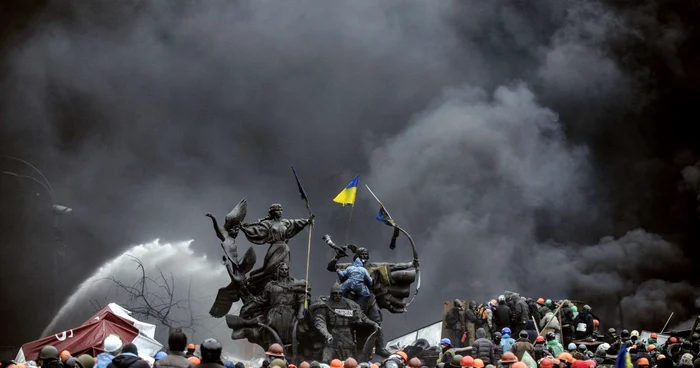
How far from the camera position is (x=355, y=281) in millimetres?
20438

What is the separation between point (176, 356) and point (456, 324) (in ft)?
52.9

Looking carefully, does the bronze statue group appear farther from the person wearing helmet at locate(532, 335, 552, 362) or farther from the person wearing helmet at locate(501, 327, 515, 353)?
the person wearing helmet at locate(532, 335, 552, 362)

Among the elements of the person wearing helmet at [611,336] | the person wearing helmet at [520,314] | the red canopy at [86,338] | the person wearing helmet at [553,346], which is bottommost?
the red canopy at [86,338]

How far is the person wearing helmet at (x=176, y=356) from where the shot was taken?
8266 millimetres

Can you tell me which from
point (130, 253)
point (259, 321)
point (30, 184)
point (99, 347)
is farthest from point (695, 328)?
point (30, 184)

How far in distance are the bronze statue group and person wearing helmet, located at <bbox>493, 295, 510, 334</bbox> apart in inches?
106

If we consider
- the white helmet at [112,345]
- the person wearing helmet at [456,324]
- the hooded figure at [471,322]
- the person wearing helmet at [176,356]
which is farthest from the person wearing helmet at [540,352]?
the person wearing helmet at [176,356]

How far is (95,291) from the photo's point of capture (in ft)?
111

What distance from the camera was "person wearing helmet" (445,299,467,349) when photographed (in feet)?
77.3

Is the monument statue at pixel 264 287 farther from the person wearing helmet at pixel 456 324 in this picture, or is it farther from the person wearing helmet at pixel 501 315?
the person wearing helmet at pixel 501 315

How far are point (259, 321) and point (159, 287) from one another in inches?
560

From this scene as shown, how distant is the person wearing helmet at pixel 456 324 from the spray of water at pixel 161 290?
11.0m

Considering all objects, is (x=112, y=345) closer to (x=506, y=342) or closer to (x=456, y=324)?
(x=506, y=342)

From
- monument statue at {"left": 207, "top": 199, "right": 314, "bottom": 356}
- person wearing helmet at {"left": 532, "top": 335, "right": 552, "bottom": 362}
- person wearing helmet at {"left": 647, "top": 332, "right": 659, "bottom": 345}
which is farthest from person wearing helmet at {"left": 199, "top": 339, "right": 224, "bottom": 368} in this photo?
person wearing helmet at {"left": 647, "top": 332, "right": 659, "bottom": 345}
